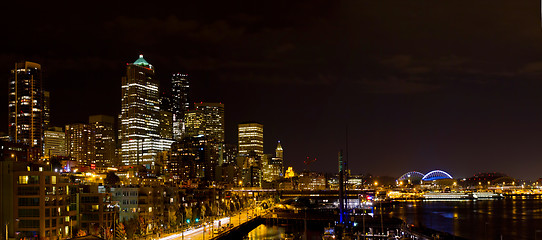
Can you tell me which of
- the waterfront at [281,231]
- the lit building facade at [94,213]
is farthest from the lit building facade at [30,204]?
the waterfront at [281,231]

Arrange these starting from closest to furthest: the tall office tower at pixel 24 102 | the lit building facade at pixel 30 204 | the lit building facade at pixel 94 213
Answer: the lit building facade at pixel 30 204 < the lit building facade at pixel 94 213 < the tall office tower at pixel 24 102

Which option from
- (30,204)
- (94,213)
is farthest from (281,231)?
(30,204)

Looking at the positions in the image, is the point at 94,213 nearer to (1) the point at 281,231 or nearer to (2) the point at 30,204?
(2) the point at 30,204

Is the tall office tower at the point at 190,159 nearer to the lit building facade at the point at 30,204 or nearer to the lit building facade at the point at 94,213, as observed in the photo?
the lit building facade at the point at 94,213

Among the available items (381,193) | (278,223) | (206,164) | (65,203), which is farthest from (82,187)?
(381,193)

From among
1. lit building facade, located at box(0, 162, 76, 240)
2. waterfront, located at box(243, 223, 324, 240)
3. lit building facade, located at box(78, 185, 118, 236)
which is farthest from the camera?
waterfront, located at box(243, 223, 324, 240)

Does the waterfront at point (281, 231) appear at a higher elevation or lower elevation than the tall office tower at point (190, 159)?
lower

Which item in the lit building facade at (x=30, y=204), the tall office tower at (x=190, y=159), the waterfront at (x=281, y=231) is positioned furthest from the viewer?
the tall office tower at (x=190, y=159)

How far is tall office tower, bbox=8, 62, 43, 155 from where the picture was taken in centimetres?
14588

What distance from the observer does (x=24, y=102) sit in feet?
481

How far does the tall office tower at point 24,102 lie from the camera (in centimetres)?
14588

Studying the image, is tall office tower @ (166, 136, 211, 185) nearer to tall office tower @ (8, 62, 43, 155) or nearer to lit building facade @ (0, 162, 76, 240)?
tall office tower @ (8, 62, 43, 155)

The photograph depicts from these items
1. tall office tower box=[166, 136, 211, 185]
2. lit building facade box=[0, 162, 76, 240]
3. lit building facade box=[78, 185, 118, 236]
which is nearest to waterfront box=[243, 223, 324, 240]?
lit building facade box=[78, 185, 118, 236]

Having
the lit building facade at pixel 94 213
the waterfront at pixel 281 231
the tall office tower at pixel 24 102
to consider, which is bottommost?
the waterfront at pixel 281 231
